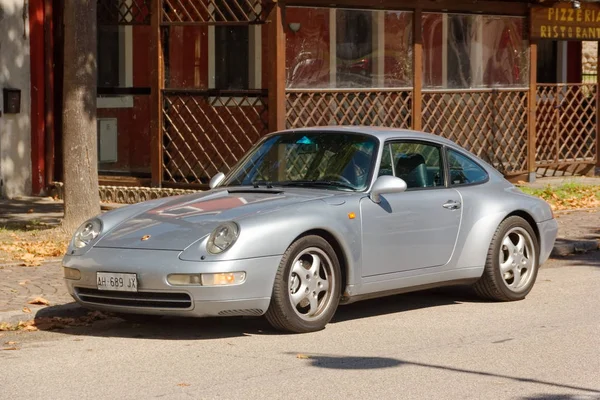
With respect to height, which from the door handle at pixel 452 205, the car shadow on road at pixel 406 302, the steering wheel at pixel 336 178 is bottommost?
the car shadow on road at pixel 406 302

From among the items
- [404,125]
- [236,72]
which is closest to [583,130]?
[404,125]

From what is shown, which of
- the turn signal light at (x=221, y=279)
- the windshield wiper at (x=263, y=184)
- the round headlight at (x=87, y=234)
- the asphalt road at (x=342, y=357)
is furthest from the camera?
the windshield wiper at (x=263, y=184)

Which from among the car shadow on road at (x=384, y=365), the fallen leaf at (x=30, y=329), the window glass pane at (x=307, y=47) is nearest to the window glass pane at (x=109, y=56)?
the window glass pane at (x=307, y=47)

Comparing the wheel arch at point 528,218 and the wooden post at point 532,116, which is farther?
the wooden post at point 532,116

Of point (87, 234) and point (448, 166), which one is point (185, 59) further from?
point (87, 234)

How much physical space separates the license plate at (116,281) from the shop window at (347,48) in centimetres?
841

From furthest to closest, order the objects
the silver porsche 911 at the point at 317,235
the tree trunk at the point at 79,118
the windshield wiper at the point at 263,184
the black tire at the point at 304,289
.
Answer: the tree trunk at the point at 79,118
the windshield wiper at the point at 263,184
the black tire at the point at 304,289
the silver porsche 911 at the point at 317,235

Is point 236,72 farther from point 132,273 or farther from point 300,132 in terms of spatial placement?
point 132,273

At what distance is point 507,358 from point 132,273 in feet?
8.03

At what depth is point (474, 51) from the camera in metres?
19.3

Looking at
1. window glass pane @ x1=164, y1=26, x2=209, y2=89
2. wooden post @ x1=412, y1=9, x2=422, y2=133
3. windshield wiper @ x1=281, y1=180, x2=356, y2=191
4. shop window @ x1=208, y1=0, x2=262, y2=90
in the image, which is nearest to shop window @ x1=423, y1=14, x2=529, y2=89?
wooden post @ x1=412, y1=9, x2=422, y2=133

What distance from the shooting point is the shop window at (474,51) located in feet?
61.0

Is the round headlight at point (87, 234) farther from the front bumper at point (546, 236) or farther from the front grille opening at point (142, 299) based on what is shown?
the front bumper at point (546, 236)

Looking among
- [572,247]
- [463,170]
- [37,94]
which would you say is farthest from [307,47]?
[463,170]
